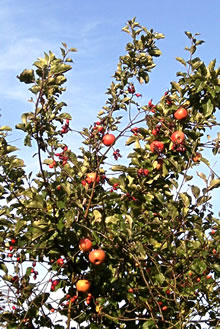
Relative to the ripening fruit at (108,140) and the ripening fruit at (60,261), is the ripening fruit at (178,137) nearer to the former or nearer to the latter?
the ripening fruit at (108,140)

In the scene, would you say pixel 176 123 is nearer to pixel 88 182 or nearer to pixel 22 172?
pixel 88 182

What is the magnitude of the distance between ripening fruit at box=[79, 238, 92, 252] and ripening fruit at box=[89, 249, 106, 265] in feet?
0.22

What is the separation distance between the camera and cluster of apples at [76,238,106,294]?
4805mm

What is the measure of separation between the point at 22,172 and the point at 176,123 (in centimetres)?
196

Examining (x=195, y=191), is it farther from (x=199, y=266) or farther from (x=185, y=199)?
(x=199, y=266)

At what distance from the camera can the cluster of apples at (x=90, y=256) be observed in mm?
4805

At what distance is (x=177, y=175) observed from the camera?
5617mm

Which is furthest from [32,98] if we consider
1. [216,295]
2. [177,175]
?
[216,295]

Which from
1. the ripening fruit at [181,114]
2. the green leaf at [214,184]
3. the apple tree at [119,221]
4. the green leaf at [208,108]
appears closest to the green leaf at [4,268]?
the apple tree at [119,221]

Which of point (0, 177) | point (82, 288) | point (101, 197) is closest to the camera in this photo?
point (82, 288)

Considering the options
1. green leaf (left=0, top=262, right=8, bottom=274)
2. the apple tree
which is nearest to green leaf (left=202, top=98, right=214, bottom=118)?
the apple tree

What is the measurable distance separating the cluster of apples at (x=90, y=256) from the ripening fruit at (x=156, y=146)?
131cm

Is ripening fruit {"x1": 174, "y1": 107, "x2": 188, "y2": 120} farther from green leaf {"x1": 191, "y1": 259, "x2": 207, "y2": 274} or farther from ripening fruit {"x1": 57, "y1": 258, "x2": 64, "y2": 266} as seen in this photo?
ripening fruit {"x1": 57, "y1": 258, "x2": 64, "y2": 266}

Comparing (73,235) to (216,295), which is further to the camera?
(216,295)
